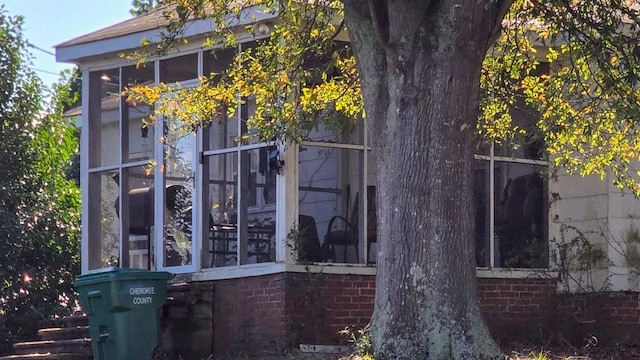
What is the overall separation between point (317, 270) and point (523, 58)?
2798 mm

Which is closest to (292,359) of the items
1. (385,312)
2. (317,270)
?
(317,270)

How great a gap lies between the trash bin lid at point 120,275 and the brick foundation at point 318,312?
518 millimetres

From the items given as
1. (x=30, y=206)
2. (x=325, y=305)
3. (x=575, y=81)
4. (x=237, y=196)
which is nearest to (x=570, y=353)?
(x=325, y=305)

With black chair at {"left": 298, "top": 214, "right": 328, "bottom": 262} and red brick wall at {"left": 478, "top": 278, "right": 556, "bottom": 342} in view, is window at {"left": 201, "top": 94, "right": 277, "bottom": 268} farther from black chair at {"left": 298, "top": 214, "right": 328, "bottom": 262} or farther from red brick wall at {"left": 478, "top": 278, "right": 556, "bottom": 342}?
red brick wall at {"left": 478, "top": 278, "right": 556, "bottom": 342}

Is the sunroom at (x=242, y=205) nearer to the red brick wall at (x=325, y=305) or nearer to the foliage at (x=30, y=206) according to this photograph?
the red brick wall at (x=325, y=305)

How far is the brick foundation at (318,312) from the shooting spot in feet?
34.2

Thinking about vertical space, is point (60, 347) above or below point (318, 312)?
below

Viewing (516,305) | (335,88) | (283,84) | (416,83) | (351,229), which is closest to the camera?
(416,83)

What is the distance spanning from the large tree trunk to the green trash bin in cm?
339

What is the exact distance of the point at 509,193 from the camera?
11.6 meters

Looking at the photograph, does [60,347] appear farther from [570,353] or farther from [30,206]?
[570,353]

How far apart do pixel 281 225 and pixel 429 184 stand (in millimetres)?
3197

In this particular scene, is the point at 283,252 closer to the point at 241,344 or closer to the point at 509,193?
the point at 241,344

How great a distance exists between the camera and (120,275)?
1037cm
